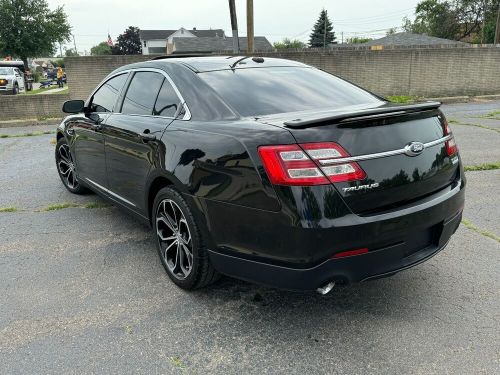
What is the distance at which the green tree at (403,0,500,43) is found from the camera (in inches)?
2153

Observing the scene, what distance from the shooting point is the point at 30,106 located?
12.7 meters

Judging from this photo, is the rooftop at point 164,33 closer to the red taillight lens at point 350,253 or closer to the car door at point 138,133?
the car door at point 138,133

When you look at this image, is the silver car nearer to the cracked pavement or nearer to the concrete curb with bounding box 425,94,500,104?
the concrete curb with bounding box 425,94,500,104

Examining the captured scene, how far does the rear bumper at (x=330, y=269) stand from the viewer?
2.28m

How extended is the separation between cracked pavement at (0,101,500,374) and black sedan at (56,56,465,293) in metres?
0.35

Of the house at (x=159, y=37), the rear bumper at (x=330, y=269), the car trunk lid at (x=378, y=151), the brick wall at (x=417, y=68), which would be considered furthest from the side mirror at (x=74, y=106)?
the house at (x=159, y=37)

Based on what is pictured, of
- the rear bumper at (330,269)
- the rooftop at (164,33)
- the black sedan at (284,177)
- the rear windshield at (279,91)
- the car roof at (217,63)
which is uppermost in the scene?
the rooftop at (164,33)

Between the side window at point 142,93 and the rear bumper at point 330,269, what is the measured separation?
61.3 inches

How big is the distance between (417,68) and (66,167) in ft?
43.9

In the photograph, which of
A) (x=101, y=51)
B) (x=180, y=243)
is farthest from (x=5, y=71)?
(x=101, y=51)

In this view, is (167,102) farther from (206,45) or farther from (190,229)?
(206,45)

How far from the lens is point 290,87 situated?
3260 mm

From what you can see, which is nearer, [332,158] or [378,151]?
[332,158]

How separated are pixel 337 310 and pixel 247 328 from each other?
597 mm
